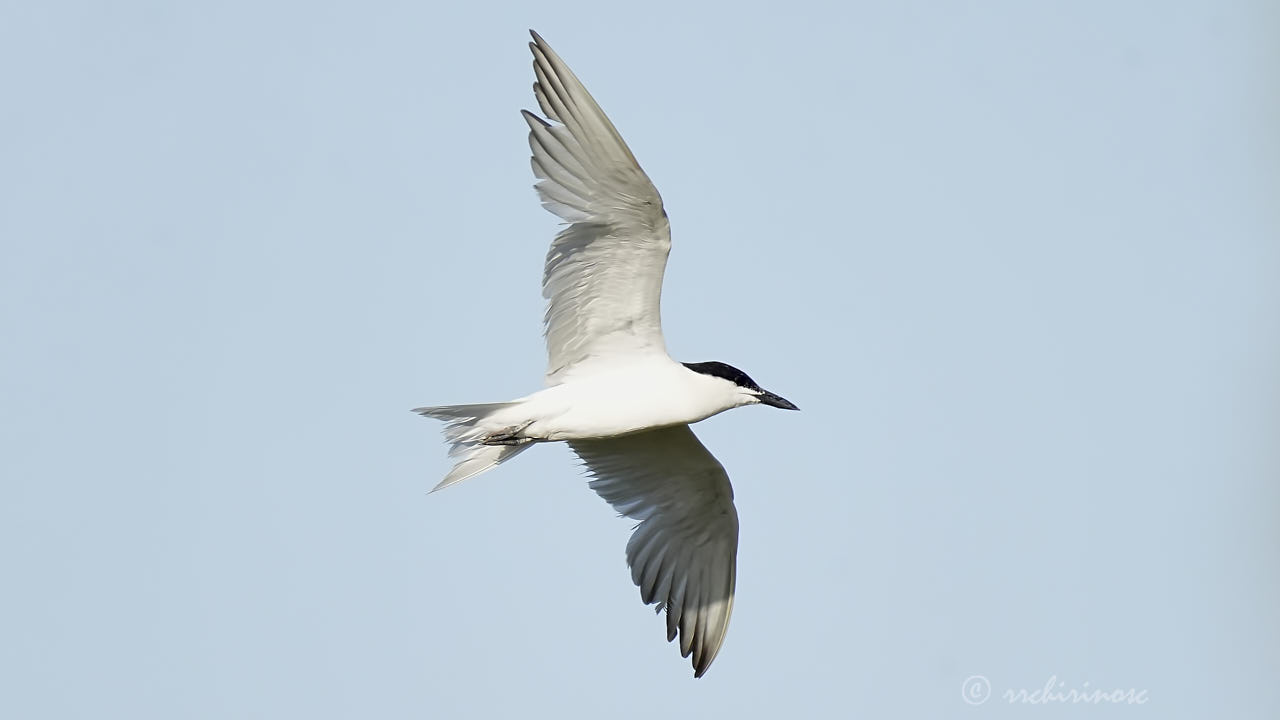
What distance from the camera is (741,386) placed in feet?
32.4

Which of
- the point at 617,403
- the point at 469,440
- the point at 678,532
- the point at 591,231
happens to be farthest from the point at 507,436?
the point at 678,532

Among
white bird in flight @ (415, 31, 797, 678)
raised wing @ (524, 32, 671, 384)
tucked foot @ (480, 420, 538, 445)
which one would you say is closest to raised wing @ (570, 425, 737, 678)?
white bird in flight @ (415, 31, 797, 678)

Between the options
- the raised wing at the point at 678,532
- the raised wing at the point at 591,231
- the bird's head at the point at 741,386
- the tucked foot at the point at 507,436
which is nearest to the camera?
the raised wing at the point at 591,231

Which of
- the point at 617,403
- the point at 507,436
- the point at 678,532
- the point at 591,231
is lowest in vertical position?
the point at 678,532

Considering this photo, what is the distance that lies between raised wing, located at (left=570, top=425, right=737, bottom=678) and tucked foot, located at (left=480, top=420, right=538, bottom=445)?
151 centimetres

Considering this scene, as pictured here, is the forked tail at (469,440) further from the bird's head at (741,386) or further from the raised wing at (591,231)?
the bird's head at (741,386)

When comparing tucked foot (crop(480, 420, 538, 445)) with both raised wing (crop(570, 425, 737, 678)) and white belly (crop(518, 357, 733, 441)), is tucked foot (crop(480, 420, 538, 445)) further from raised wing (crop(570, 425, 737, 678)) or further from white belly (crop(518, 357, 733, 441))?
raised wing (crop(570, 425, 737, 678))

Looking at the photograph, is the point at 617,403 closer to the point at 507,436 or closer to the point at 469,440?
the point at 507,436

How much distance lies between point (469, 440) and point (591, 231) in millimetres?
1628

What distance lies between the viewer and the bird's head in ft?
31.9

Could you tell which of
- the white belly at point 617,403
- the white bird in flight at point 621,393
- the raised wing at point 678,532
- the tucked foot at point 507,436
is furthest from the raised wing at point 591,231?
the raised wing at point 678,532

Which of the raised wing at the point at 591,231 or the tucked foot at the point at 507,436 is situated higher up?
the raised wing at the point at 591,231

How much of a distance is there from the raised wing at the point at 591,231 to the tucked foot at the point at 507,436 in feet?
1.61

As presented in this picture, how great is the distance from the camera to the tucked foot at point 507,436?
30.3 ft
